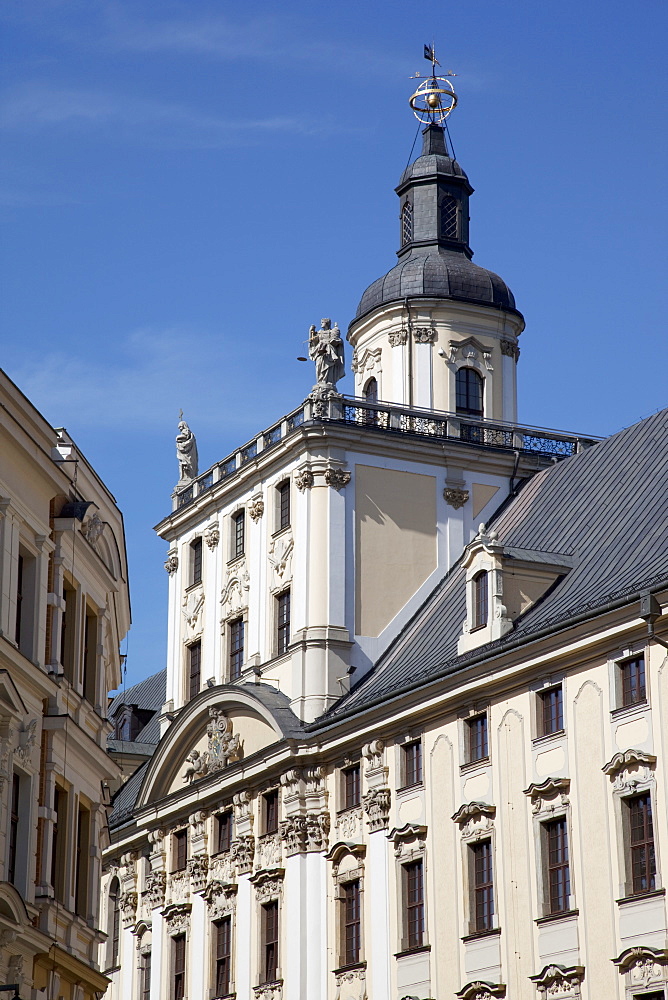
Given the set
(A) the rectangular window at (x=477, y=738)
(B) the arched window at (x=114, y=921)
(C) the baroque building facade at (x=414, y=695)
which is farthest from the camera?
(B) the arched window at (x=114, y=921)

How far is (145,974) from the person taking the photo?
198 ft

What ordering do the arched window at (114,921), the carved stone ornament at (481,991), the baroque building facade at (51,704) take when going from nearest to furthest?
the baroque building facade at (51,704), the carved stone ornament at (481,991), the arched window at (114,921)

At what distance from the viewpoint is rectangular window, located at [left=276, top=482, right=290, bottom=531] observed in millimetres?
57875

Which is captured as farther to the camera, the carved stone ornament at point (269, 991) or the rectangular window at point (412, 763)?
the carved stone ornament at point (269, 991)

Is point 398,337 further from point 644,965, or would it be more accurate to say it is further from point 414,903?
point 644,965

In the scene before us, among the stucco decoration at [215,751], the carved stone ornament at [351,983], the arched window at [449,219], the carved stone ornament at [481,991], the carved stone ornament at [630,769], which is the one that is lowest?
the carved stone ornament at [481,991]

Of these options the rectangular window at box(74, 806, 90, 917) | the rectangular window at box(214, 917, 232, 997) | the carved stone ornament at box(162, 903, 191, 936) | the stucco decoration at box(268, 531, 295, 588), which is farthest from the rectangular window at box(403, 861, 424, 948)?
the rectangular window at box(74, 806, 90, 917)

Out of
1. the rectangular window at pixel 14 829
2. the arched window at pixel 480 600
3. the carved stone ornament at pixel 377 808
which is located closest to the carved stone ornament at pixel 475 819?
the carved stone ornament at pixel 377 808

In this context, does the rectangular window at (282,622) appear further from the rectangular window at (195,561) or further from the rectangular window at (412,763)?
the rectangular window at (412,763)

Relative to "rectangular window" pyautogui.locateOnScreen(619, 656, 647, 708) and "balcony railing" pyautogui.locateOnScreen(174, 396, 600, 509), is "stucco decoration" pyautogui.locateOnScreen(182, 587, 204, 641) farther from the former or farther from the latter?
"rectangular window" pyautogui.locateOnScreen(619, 656, 647, 708)

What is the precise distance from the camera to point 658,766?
40.3m

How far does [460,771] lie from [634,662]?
6.75 m

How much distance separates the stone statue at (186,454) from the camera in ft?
217

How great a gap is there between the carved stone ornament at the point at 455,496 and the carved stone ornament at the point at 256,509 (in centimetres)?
630
